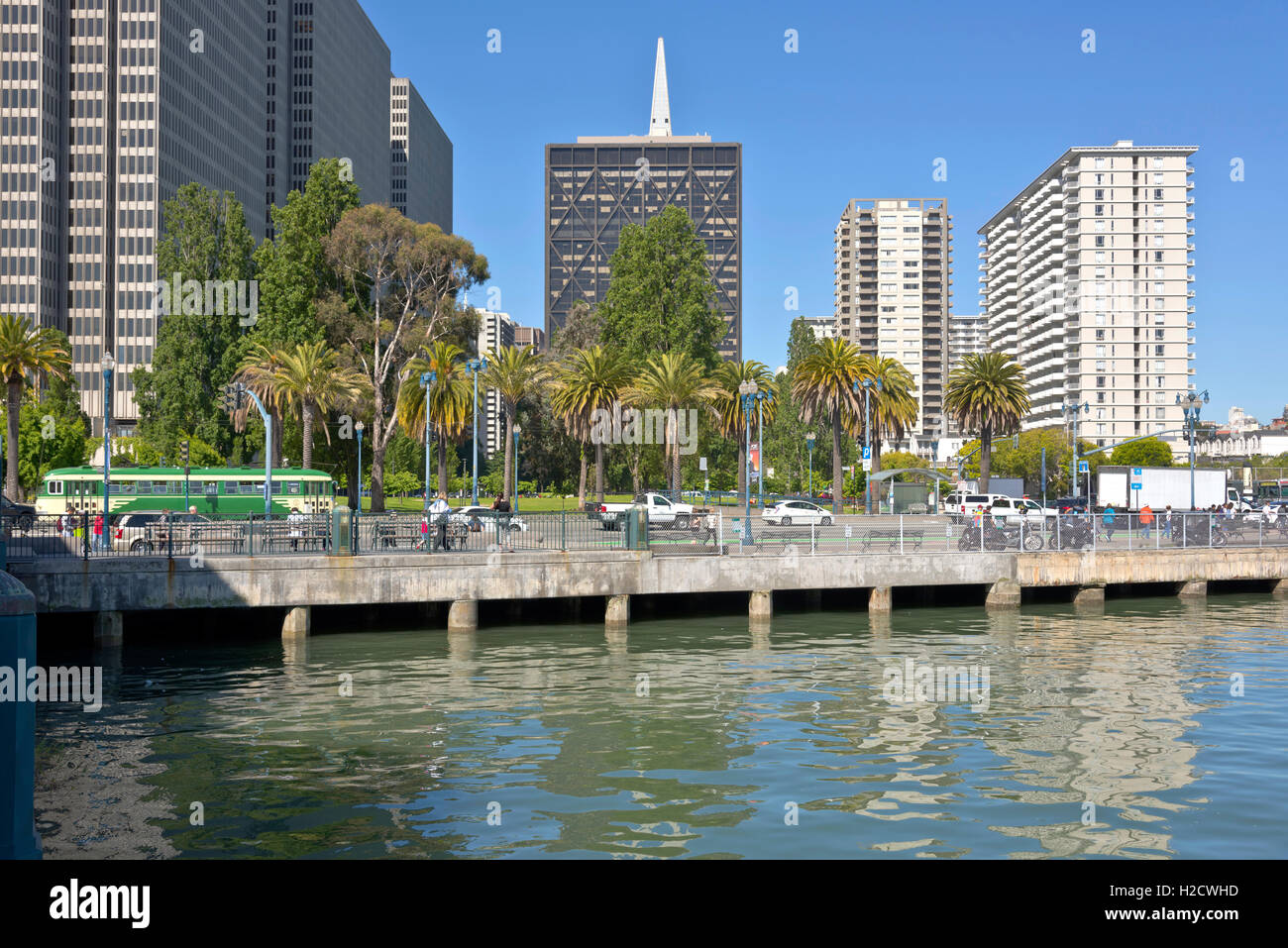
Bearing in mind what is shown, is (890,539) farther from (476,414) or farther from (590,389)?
(590,389)

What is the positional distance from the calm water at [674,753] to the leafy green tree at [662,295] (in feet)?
200

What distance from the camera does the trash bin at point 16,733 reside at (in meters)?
5.54

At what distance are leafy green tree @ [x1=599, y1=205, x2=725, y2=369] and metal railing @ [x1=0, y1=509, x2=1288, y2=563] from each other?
159 ft

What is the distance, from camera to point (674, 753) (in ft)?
53.0

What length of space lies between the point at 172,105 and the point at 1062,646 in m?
136

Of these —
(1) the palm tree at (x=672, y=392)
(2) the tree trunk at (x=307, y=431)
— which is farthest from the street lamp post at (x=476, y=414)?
(1) the palm tree at (x=672, y=392)

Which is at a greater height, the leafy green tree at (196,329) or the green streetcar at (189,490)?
the leafy green tree at (196,329)

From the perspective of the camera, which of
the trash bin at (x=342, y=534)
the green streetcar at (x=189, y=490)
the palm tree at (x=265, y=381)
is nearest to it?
the trash bin at (x=342, y=534)

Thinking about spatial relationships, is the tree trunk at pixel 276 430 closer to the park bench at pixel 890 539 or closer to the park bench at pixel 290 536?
the park bench at pixel 290 536

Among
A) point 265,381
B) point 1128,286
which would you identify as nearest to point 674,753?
point 265,381

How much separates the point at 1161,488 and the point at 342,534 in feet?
206

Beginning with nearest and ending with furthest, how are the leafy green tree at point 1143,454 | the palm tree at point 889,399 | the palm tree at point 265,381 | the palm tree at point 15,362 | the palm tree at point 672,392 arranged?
the palm tree at point 15,362 < the palm tree at point 265,381 < the palm tree at point 672,392 < the palm tree at point 889,399 < the leafy green tree at point 1143,454

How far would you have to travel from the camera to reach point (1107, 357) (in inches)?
6107
